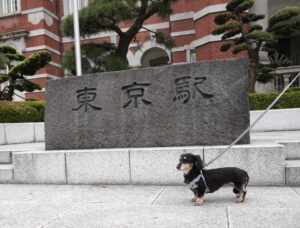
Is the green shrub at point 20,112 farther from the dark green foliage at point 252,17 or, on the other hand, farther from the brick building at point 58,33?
the brick building at point 58,33

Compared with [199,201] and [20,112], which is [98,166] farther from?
[20,112]

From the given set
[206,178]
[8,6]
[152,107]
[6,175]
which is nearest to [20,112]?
[6,175]

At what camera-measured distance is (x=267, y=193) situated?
4.80 metres

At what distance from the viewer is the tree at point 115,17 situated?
451 inches

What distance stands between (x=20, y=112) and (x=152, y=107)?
5.83 meters

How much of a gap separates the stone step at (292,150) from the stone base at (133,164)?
671mm

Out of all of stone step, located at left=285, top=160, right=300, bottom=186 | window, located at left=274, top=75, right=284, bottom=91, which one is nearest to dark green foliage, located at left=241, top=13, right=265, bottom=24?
window, located at left=274, top=75, right=284, bottom=91

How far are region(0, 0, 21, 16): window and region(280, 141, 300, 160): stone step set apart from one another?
1986 cm

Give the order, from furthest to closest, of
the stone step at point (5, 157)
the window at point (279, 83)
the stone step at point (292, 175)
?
the window at point (279, 83), the stone step at point (5, 157), the stone step at point (292, 175)

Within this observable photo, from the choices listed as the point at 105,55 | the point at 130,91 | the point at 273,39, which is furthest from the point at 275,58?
the point at 130,91

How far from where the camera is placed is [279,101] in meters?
9.68

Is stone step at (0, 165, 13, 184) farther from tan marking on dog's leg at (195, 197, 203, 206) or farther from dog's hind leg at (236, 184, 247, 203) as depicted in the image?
dog's hind leg at (236, 184, 247, 203)

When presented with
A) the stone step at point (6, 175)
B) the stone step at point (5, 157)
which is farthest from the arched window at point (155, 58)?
the stone step at point (6, 175)

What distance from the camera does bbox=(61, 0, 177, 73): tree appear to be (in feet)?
37.6
